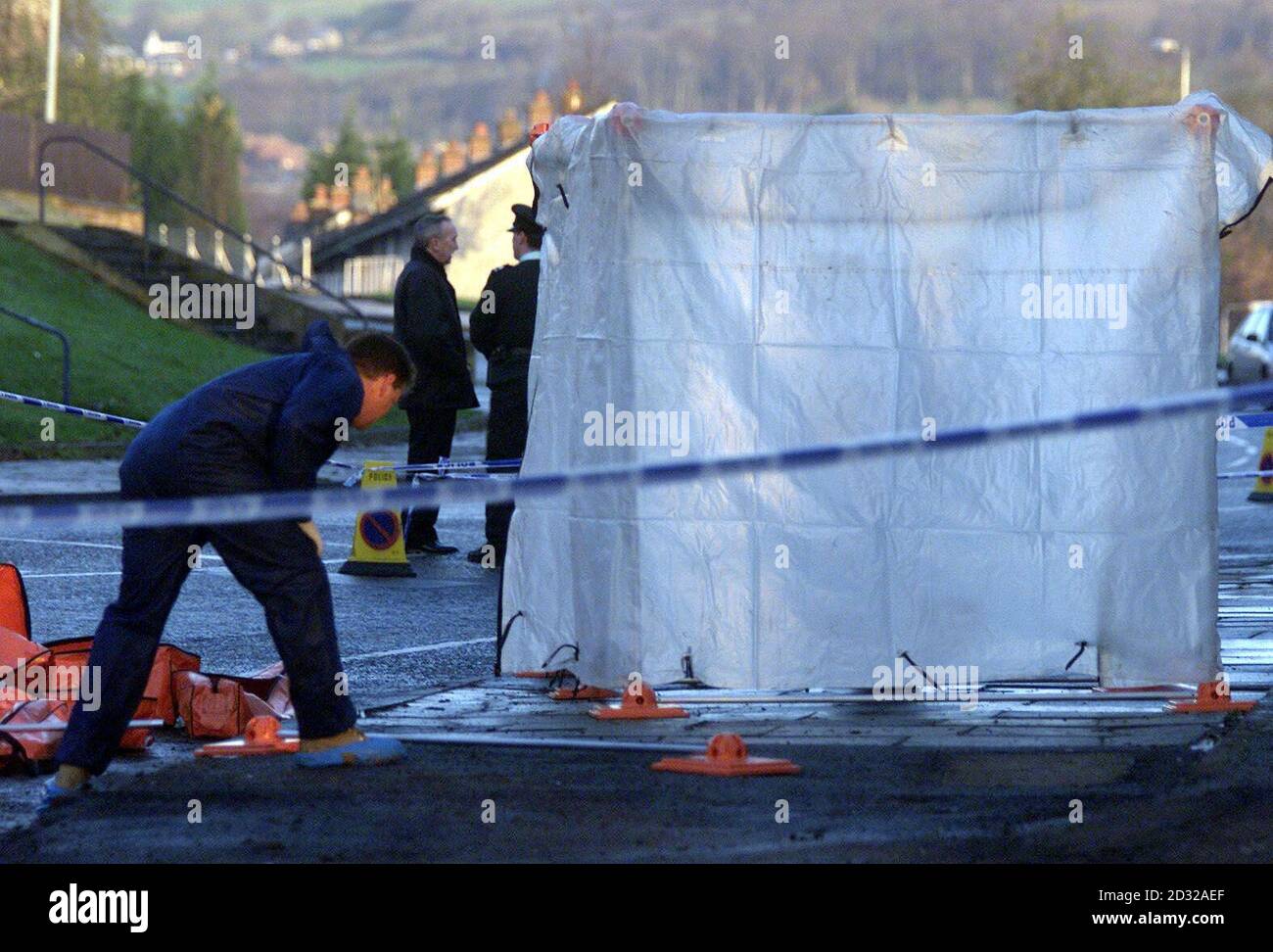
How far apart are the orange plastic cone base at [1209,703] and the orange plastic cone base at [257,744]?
10.0 ft

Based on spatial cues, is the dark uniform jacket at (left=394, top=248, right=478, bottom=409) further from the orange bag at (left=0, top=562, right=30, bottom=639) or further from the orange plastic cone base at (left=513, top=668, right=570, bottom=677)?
the orange bag at (left=0, top=562, right=30, bottom=639)

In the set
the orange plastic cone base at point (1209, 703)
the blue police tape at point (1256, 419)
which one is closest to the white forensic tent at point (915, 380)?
the orange plastic cone base at point (1209, 703)

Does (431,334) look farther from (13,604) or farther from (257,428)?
(257,428)

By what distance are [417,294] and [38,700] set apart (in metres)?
6.55

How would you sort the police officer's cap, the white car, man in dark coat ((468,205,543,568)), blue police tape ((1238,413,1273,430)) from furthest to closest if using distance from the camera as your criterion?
1. the white car
2. man in dark coat ((468,205,543,568))
3. the police officer's cap
4. blue police tape ((1238,413,1273,430))

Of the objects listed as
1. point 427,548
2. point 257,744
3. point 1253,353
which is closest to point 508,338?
point 427,548

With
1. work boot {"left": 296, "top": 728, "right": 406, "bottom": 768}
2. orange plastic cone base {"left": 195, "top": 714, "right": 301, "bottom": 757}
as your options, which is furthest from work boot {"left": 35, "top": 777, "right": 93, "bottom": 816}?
work boot {"left": 296, "top": 728, "right": 406, "bottom": 768}

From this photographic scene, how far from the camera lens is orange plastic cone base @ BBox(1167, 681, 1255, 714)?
A: 7.08m

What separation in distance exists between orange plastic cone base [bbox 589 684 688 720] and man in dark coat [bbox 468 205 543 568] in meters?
4.66

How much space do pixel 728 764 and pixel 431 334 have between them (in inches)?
286

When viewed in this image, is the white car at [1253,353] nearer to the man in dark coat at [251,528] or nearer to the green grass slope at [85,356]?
the green grass slope at [85,356]

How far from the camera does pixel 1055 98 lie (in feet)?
211

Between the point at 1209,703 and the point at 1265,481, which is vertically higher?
the point at 1265,481

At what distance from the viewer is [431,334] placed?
13.0m
